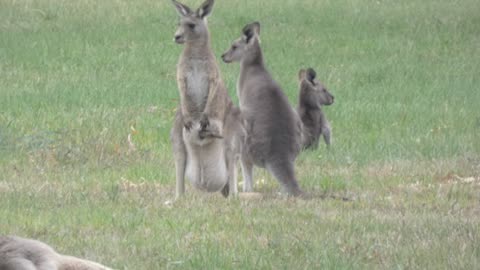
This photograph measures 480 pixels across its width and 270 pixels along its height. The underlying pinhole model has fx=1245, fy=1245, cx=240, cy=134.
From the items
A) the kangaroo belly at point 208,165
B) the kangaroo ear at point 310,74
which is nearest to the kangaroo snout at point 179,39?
the kangaroo belly at point 208,165

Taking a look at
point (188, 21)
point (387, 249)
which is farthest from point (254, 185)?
point (387, 249)

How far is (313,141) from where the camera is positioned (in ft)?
41.1

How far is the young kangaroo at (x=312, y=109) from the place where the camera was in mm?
12523

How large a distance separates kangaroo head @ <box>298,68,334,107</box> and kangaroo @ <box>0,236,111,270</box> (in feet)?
22.2

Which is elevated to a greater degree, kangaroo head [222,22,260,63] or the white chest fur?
kangaroo head [222,22,260,63]

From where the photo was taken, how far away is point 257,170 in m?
11.3

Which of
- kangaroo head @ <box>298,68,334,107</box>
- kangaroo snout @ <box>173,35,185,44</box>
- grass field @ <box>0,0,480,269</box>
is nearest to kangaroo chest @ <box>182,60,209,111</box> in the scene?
kangaroo snout @ <box>173,35,185,44</box>

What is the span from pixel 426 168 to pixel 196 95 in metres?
2.25

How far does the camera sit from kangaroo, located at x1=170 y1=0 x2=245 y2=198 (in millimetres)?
9578

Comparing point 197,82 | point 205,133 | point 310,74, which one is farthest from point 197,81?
point 310,74

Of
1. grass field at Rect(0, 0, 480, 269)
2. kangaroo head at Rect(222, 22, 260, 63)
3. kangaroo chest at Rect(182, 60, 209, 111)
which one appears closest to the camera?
grass field at Rect(0, 0, 480, 269)

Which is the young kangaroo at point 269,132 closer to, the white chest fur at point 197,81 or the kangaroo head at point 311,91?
the white chest fur at point 197,81

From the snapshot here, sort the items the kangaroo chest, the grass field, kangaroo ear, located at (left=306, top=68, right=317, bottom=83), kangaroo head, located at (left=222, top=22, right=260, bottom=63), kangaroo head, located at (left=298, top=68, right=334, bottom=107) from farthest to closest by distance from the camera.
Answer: kangaroo ear, located at (left=306, top=68, right=317, bottom=83), kangaroo head, located at (left=298, top=68, right=334, bottom=107), kangaroo head, located at (left=222, top=22, right=260, bottom=63), the kangaroo chest, the grass field

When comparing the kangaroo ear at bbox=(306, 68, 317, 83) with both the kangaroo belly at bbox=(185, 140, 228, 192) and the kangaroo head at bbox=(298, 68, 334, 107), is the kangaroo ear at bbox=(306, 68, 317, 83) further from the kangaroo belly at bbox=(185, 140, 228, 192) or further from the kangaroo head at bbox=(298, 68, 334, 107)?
the kangaroo belly at bbox=(185, 140, 228, 192)
